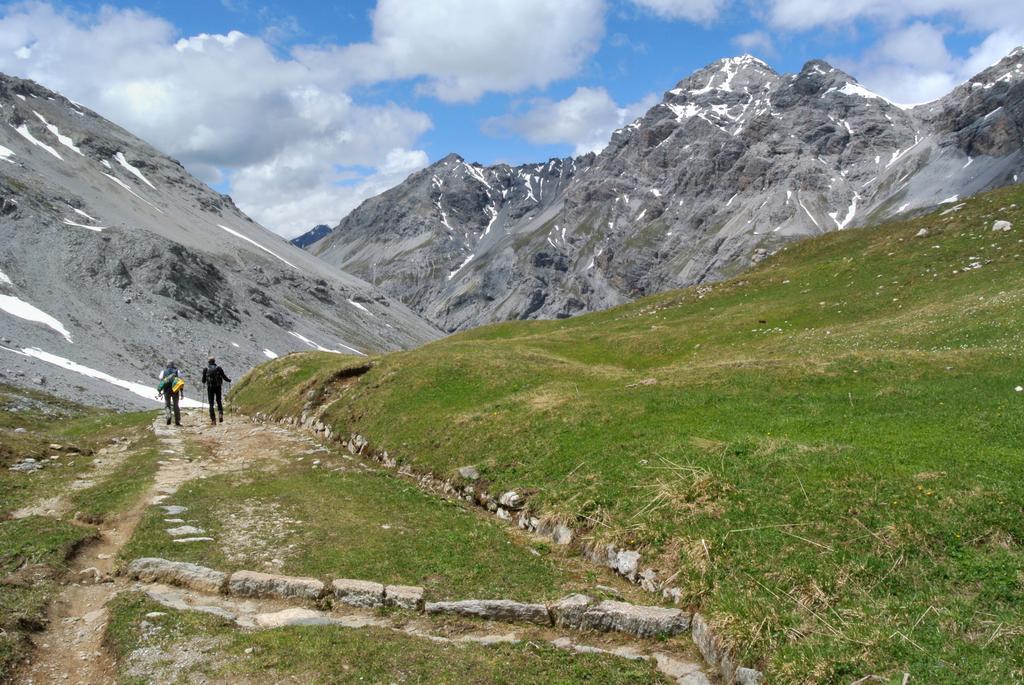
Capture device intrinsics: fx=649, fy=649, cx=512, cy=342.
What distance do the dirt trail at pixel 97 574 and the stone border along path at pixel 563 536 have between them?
6.11 meters

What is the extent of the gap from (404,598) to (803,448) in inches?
462

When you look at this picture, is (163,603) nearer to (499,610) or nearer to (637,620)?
(499,610)

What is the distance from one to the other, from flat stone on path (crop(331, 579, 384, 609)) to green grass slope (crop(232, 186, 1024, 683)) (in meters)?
6.07

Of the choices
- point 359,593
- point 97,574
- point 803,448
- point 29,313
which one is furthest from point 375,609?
point 29,313

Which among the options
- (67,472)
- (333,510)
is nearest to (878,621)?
(333,510)

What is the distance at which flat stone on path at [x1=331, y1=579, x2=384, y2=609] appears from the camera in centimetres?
1414

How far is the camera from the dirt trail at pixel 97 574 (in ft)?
36.2

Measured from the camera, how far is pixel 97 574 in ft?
49.4

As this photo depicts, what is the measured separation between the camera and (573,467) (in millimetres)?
21281

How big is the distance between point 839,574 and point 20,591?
16784 mm

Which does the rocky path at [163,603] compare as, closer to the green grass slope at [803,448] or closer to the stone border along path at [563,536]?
the stone border along path at [563,536]

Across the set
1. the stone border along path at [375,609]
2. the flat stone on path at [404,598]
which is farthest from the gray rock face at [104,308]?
the flat stone on path at [404,598]

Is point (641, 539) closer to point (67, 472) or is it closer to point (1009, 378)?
point (1009, 378)

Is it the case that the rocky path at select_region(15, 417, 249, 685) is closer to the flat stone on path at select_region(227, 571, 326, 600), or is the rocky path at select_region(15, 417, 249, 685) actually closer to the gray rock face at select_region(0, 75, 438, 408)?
the flat stone on path at select_region(227, 571, 326, 600)
